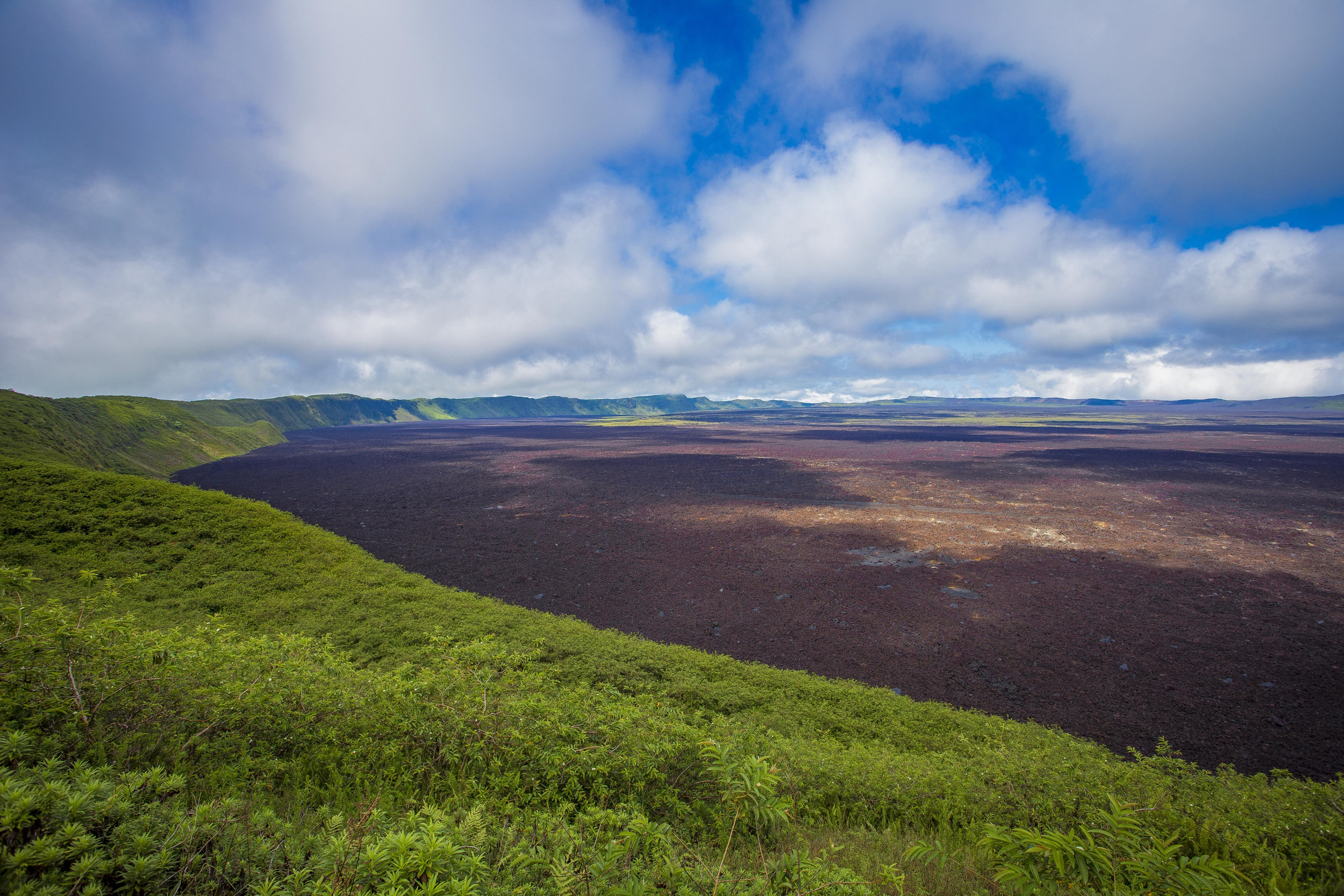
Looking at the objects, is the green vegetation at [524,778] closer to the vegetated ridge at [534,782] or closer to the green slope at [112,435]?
the vegetated ridge at [534,782]

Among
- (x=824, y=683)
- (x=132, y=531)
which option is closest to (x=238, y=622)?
(x=132, y=531)

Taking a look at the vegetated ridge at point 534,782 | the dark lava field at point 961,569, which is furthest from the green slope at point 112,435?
the vegetated ridge at point 534,782

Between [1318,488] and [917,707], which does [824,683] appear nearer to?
[917,707]

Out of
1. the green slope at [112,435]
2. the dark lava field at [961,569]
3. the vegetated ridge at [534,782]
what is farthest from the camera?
the green slope at [112,435]

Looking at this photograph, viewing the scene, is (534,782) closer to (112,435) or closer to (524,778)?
(524,778)

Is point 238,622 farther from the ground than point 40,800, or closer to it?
closer to it

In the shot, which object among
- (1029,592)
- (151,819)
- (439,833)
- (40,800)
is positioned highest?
(40,800)
